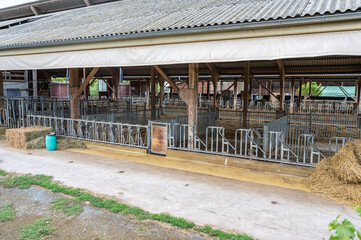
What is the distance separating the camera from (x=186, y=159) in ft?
25.5

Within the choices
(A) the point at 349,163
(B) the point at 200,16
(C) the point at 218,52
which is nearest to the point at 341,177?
(A) the point at 349,163

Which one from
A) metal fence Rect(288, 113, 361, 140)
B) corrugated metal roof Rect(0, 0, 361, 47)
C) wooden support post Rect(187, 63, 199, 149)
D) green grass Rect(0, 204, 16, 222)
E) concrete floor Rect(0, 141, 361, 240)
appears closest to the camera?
concrete floor Rect(0, 141, 361, 240)

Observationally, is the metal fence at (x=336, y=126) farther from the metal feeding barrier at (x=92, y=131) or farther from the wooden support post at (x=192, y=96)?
the metal feeding barrier at (x=92, y=131)

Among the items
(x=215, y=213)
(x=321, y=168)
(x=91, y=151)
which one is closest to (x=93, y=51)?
(x=91, y=151)

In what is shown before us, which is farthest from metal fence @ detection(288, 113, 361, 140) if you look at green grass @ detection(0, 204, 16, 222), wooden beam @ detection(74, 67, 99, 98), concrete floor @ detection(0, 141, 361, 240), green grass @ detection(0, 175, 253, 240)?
green grass @ detection(0, 204, 16, 222)

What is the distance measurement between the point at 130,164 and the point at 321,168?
15.7 ft

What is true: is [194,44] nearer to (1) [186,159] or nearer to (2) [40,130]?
(1) [186,159]

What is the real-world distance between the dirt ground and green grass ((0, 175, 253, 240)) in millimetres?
103

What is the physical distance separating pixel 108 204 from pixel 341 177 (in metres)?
4.52

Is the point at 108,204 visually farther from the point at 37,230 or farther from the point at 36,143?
the point at 36,143

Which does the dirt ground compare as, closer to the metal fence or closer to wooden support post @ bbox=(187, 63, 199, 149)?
wooden support post @ bbox=(187, 63, 199, 149)

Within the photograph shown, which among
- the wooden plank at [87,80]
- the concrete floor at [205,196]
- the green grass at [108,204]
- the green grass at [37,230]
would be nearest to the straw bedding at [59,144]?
the concrete floor at [205,196]

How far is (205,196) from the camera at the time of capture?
528 centimetres

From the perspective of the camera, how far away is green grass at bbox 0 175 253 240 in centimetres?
389
